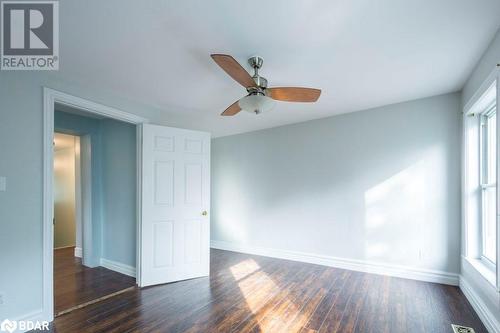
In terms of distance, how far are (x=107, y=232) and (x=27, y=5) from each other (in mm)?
3196

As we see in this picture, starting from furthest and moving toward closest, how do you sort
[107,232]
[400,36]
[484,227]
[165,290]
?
[107,232] < [165,290] < [484,227] < [400,36]

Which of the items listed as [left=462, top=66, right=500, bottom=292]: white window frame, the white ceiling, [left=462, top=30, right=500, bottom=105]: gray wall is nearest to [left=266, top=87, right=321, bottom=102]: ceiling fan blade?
the white ceiling

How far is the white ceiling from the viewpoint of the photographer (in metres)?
1.69

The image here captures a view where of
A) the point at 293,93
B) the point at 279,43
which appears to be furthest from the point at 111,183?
the point at 279,43

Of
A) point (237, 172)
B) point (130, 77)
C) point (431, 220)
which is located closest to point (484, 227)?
point (431, 220)

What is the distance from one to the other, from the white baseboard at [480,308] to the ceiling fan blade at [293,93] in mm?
2381

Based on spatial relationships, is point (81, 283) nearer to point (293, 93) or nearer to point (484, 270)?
point (293, 93)

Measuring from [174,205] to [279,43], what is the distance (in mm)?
2369

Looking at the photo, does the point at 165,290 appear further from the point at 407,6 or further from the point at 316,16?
the point at 407,6

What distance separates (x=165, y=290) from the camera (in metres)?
3.16

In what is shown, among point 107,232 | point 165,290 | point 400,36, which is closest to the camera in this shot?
point 400,36

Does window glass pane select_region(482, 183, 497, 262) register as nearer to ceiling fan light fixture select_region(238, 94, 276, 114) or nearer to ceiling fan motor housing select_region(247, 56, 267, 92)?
ceiling fan light fixture select_region(238, 94, 276, 114)

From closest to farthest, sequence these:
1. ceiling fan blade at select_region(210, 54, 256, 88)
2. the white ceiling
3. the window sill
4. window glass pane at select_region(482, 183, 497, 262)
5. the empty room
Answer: the white ceiling → ceiling fan blade at select_region(210, 54, 256, 88) → the empty room → the window sill → window glass pane at select_region(482, 183, 497, 262)

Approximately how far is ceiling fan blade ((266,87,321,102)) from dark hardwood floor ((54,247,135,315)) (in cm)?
288
